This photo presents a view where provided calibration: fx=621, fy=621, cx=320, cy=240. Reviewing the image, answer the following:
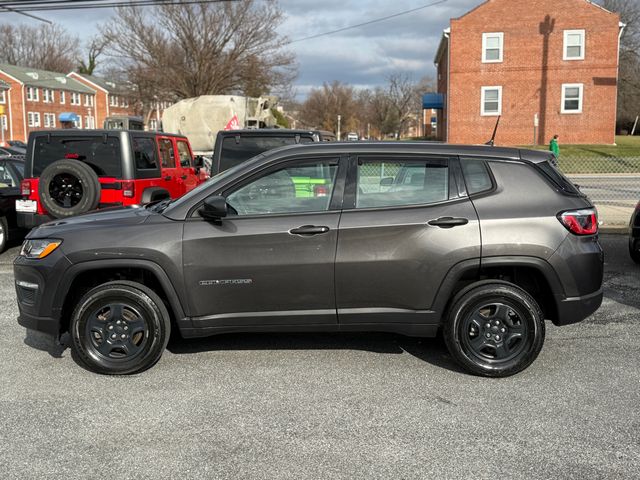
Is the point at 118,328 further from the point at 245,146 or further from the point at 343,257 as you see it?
the point at 245,146

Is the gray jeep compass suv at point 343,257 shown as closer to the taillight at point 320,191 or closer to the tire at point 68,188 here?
the taillight at point 320,191

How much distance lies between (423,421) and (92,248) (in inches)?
105

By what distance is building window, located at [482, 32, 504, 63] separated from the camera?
36625 mm

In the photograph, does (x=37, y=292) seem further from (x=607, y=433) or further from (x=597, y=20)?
(x=597, y=20)

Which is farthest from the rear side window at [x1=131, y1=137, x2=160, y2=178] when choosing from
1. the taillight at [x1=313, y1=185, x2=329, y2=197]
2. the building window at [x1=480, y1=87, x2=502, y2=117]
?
the building window at [x1=480, y1=87, x2=502, y2=117]

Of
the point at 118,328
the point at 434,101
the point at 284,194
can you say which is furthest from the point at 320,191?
the point at 434,101

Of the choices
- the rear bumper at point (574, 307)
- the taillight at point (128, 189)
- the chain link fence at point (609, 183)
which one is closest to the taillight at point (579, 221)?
the rear bumper at point (574, 307)

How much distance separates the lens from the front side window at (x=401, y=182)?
468 centimetres

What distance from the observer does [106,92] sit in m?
91.4

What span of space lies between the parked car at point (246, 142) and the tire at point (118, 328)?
469 centimetres

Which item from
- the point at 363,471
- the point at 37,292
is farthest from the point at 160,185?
the point at 363,471

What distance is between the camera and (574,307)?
15.2ft

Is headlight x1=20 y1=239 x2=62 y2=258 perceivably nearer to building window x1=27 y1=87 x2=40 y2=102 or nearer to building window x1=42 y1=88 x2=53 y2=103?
building window x1=27 y1=87 x2=40 y2=102

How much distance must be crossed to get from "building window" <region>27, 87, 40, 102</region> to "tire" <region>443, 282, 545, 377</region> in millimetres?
80978
